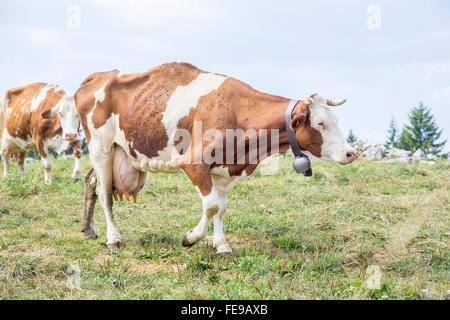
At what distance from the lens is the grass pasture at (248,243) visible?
14.0 ft

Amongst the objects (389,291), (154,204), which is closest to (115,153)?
(154,204)

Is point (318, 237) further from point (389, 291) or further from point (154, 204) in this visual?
point (154, 204)

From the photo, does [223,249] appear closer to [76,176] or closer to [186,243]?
[186,243]

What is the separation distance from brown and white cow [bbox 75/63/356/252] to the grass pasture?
0.59 meters

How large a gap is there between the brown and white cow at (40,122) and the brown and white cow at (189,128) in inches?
168

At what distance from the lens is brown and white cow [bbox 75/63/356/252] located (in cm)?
509

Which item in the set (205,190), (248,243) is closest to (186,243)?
(205,190)

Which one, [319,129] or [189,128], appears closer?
[319,129]

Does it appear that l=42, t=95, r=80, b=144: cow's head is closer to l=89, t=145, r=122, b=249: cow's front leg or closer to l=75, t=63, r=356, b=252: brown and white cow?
l=75, t=63, r=356, b=252: brown and white cow

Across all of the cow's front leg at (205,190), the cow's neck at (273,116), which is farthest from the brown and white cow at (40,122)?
the cow's neck at (273,116)

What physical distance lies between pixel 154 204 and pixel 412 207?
454 centimetres

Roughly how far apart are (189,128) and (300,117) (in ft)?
4.25

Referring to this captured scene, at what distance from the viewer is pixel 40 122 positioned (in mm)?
10734
